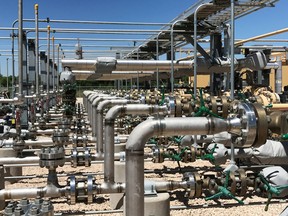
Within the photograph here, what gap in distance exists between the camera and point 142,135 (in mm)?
1479

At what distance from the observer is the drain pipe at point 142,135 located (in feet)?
4.72

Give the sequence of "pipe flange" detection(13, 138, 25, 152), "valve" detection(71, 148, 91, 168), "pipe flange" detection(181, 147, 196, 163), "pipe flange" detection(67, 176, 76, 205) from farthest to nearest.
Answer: "pipe flange" detection(13, 138, 25, 152) → "pipe flange" detection(181, 147, 196, 163) → "valve" detection(71, 148, 91, 168) → "pipe flange" detection(67, 176, 76, 205)

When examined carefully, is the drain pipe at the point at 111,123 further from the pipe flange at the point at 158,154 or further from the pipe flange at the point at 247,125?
the pipe flange at the point at 247,125

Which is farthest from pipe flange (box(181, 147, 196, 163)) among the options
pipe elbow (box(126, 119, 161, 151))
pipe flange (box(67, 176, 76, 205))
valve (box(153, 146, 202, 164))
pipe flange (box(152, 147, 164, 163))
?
pipe elbow (box(126, 119, 161, 151))

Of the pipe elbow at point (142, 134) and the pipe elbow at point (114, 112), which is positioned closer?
the pipe elbow at point (142, 134)

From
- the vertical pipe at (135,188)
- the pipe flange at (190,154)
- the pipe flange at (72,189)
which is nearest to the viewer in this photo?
the vertical pipe at (135,188)

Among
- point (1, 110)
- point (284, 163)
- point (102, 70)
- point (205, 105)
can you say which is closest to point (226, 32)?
Answer: point (102, 70)

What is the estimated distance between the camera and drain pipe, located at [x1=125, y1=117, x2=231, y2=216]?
4.72ft

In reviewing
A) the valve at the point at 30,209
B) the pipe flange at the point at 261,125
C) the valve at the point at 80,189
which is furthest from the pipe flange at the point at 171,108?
the valve at the point at 30,209

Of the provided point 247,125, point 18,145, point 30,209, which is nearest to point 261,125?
point 247,125

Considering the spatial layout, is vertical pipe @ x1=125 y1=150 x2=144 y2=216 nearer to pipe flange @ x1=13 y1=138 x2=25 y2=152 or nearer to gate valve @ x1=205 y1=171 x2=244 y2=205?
gate valve @ x1=205 y1=171 x2=244 y2=205

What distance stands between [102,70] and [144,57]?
5.42m

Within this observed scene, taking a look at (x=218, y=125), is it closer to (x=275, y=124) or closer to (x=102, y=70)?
(x=275, y=124)

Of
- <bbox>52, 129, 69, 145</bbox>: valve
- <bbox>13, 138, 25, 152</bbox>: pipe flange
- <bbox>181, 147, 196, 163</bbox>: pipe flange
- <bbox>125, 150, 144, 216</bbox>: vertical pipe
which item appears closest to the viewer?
<bbox>125, 150, 144, 216</bbox>: vertical pipe
